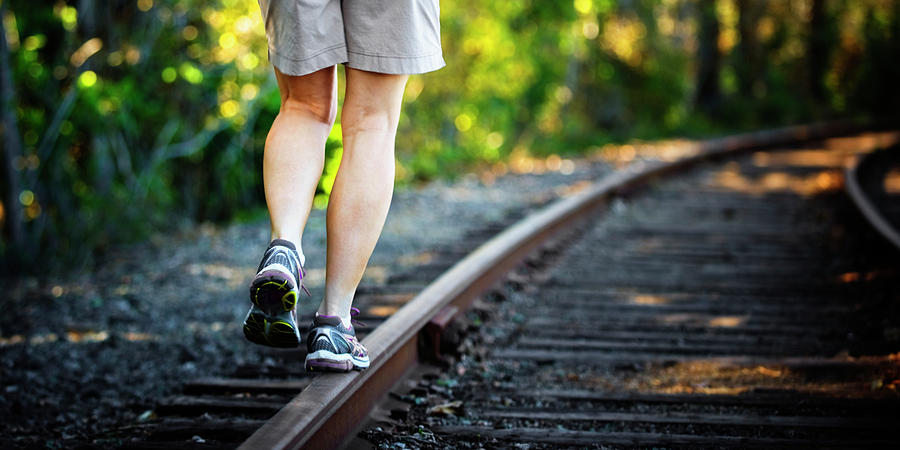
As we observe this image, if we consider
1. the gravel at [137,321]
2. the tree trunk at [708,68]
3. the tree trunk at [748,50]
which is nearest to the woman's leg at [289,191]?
the gravel at [137,321]

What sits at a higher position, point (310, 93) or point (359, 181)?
point (310, 93)

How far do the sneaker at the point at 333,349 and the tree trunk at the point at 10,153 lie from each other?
3.66m

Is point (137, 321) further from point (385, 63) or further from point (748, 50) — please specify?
point (748, 50)

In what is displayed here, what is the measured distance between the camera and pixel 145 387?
2992 mm

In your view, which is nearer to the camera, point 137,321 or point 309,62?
point 309,62

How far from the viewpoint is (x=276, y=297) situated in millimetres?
2150

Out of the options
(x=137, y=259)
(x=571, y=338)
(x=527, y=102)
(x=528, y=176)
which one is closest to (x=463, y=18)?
(x=527, y=102)

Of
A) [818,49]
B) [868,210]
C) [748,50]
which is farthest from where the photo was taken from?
[818,49]

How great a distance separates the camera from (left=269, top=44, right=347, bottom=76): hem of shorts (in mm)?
2168

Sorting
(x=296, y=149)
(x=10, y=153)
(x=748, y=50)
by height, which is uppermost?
(x=748, y=50)

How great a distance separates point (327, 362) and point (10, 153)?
3944 mm

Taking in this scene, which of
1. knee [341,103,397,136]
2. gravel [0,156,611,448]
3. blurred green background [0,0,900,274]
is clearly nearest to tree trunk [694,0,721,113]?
blurred green background [0,0,900,274]

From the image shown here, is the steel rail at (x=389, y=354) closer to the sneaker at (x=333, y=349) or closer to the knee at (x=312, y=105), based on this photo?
the sneaker at (x=333, y=349)

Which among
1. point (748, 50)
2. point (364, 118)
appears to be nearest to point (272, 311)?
point (364, 118)
